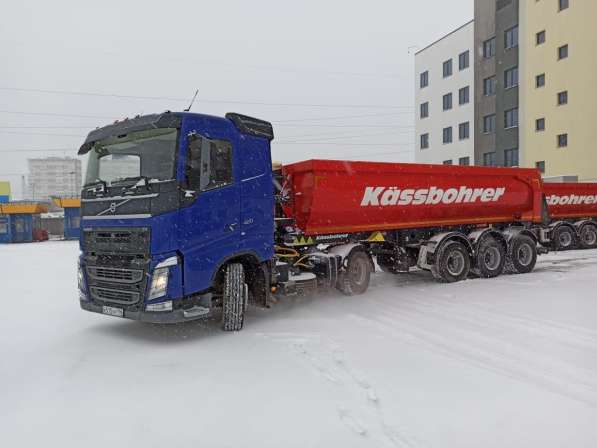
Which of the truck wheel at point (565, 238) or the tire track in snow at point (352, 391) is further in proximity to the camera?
the truck wheel at point (565, 238)

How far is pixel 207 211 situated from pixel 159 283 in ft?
3.59

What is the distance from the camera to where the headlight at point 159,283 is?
5.62 metres

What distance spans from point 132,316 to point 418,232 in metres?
6.58

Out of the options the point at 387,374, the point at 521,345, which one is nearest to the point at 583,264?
the point at 521,345

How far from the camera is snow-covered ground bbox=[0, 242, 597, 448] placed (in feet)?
11.7

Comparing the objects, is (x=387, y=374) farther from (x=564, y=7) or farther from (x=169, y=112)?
(x=564, y=7)

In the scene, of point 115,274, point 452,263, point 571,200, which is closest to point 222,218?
point 115,274

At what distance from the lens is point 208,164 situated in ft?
19.6

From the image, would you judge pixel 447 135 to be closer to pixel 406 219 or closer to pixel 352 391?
pixel 406 219

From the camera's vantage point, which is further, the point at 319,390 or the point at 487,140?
the point at 487,140

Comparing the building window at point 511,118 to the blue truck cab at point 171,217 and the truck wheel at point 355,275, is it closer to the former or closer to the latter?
the truck wheel at point 355,275

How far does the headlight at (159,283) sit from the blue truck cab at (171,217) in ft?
0.04

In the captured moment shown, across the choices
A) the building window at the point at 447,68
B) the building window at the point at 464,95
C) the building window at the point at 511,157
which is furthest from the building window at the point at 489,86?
the building window at the point at 447,68

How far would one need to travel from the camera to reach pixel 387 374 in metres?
4.70
